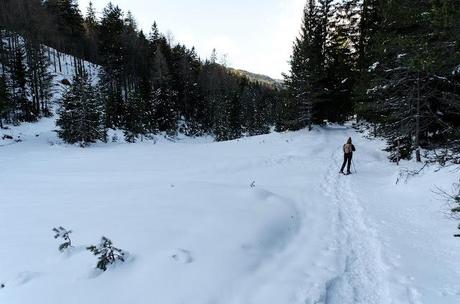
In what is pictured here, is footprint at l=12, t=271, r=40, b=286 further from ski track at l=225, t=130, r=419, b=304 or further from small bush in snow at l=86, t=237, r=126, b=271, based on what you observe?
ski track at l=225, t=130, r=419, b=304

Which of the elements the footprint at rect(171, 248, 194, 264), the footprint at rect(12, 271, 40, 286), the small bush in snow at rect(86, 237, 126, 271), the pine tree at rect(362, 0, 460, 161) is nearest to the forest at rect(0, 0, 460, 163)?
the pine tree at rect(362, 0, 460, 161)

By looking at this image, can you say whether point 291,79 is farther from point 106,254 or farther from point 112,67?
point 112,67

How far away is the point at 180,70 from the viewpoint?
240 feet

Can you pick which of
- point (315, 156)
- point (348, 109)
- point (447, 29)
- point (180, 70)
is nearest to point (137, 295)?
point (447, 29)

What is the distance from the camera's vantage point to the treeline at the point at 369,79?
1602 cm

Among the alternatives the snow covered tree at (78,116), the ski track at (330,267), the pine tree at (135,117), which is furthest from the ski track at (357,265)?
the pine tree at (135,117)

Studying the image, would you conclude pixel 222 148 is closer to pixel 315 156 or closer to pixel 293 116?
pixel 315 156

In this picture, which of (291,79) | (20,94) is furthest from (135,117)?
(291,79)

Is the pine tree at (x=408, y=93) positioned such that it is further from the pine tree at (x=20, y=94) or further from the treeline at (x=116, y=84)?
the pine tree at (x=20, y=94)

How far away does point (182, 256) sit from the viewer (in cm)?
573

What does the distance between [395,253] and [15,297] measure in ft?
22.9

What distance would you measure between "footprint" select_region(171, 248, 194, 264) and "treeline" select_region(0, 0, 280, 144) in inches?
1189

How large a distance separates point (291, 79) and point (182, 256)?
27.8m

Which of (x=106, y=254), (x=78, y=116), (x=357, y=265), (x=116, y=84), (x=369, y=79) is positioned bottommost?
(x=357, y=265)
